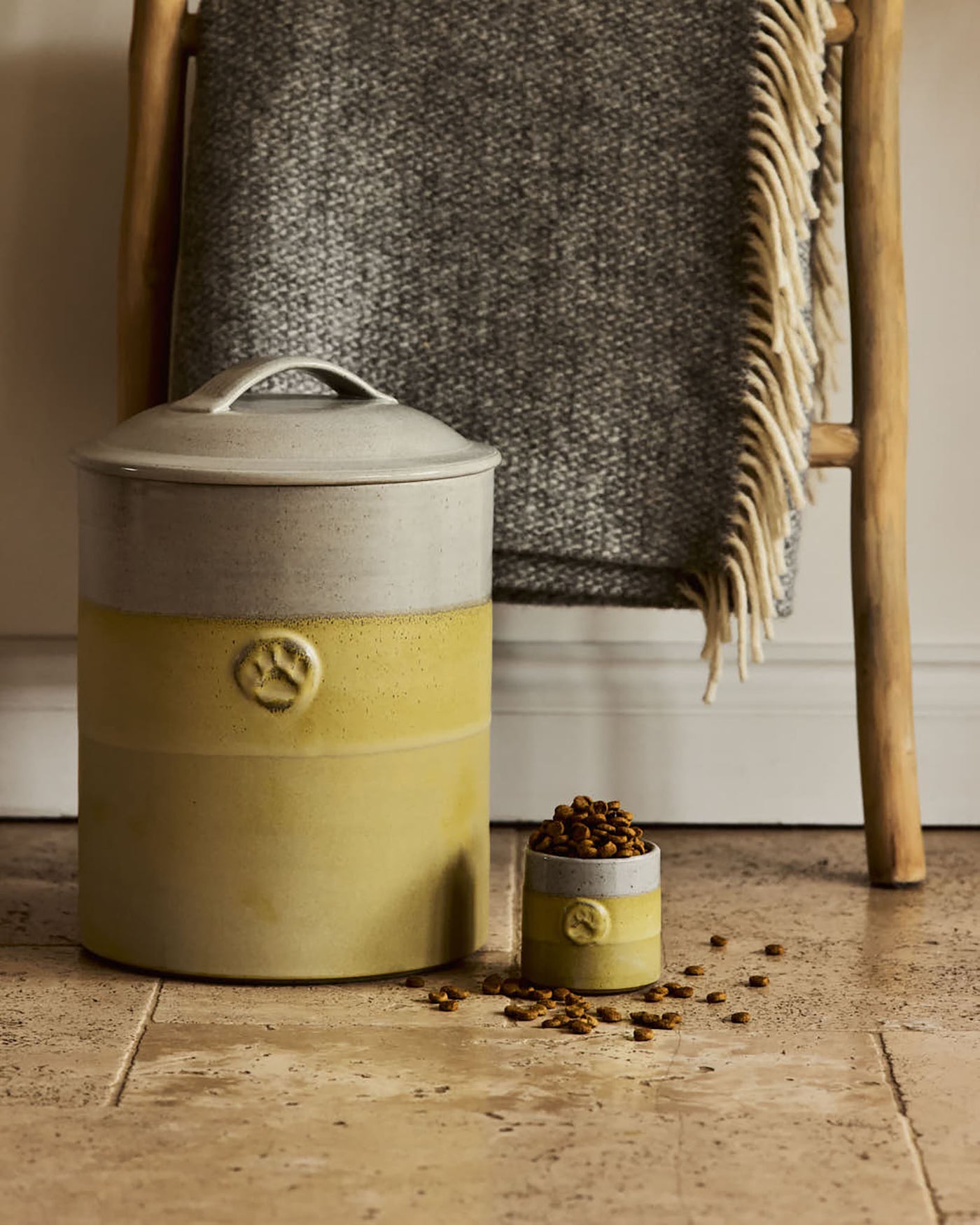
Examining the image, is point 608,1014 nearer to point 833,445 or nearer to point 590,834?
point 590,834

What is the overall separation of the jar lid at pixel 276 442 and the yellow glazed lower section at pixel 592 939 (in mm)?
255

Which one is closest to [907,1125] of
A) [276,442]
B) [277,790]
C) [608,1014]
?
[608,1014]

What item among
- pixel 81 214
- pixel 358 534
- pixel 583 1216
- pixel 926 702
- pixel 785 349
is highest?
pixel 81 214

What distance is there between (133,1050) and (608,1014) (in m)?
0.26

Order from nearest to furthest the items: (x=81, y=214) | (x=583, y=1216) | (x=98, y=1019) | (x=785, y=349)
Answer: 1. (x=583, y=1216)
2. (x=98, y=1019)
3. (x=785, y=349)
4. (x=81, y=214)

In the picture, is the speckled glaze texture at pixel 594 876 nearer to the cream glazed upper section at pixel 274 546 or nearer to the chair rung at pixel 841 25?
the cream glazed upper section at pixel 274 546

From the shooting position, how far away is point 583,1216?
2.38ft

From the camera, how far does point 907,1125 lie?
82 cm

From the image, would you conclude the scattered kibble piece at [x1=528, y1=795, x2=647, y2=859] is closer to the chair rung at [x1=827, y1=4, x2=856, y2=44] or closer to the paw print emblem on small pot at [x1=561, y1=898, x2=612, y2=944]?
the paw print emblem on small pot at [x1=561, y1=898, x2=612, y2=944]

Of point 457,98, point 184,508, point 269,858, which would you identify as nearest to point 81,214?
point 457,98

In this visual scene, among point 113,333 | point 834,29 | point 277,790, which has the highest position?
point 834,29

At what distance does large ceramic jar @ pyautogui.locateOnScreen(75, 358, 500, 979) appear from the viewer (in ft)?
3.12

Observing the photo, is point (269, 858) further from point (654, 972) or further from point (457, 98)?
point (457, 98)

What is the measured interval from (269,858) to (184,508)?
7.9 inches
